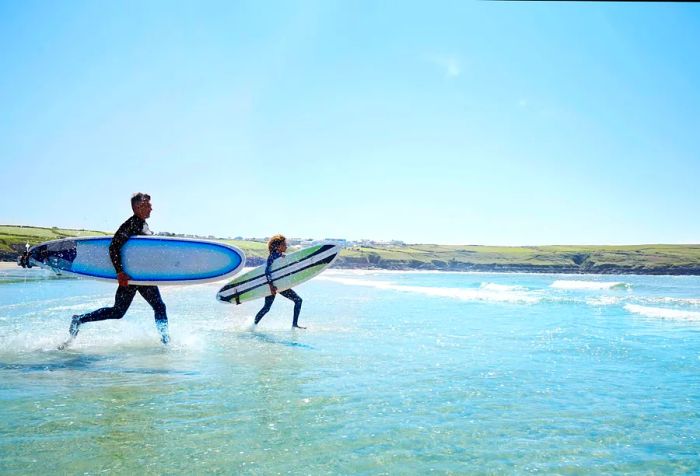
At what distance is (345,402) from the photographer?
605cm

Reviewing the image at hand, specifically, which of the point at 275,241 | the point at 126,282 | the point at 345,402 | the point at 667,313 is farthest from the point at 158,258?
the point at 667,313

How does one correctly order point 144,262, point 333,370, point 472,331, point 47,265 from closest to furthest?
point 333,370, point 144,262, point 47,265, point 472,331

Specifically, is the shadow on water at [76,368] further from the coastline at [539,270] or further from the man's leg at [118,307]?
the coastline at [539,270]

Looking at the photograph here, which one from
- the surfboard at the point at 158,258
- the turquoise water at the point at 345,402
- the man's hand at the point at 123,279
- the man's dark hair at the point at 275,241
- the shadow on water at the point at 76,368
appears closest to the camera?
the turquoise water at the point at 345,402

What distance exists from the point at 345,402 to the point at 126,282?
197 inches

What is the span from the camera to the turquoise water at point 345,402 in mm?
4375

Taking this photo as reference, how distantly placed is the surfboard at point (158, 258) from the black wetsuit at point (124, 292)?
2.11ft

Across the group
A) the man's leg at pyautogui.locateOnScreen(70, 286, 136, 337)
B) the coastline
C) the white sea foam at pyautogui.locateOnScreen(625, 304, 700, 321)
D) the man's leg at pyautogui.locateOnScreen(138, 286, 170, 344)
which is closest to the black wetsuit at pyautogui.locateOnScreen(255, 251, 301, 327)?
the man's leg at pyautogui.locateOnScreen(138, 286, 170, 344)

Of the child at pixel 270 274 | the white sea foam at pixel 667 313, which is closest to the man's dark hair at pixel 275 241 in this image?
the child at pixel 270 274

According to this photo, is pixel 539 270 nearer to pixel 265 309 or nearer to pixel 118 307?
pixel 265 309

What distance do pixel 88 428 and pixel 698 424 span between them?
628 centimetres

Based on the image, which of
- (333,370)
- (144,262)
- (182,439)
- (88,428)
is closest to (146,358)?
(144,262)

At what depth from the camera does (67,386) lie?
22.1 feet

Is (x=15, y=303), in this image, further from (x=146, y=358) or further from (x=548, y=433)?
(x=548, y=433)
